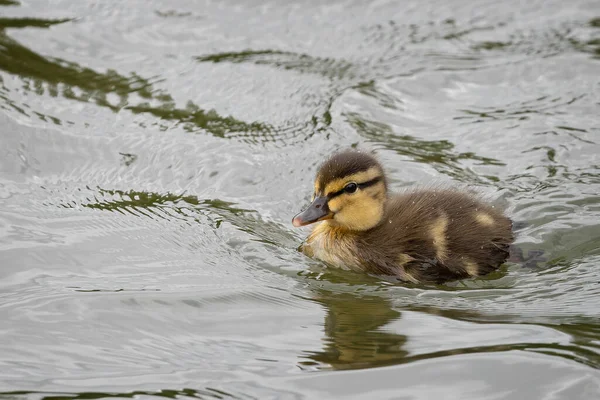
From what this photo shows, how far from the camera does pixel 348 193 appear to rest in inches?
173

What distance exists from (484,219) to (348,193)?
0.68m

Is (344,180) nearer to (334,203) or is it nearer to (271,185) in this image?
(334,203)

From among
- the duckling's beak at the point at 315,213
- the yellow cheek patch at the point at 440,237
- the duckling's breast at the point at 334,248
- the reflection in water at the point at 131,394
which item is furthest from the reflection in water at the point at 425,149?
the reflection in water at the point at 131,394

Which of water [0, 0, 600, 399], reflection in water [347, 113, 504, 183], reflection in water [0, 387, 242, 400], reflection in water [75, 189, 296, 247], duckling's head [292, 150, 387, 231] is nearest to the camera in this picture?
reflection in water [0, 387, 242, 400]

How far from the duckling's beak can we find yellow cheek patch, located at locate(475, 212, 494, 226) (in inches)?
28.3

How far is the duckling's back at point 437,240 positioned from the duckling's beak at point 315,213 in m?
0.23

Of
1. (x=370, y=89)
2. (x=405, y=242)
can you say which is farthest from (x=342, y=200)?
(x=370, y=89)

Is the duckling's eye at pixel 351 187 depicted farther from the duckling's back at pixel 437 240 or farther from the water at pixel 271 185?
the water at pixel 271 185

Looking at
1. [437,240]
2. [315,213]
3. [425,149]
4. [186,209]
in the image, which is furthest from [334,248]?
[425,149]

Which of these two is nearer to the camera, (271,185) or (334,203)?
(334,203)

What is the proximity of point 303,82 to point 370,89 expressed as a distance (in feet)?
1.61

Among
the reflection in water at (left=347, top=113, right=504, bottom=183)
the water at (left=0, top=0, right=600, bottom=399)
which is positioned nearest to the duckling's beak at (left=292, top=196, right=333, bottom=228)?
the water at (left=0, top=0, right=600, bottom=399)

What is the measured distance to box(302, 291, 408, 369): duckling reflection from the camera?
10.6 feet

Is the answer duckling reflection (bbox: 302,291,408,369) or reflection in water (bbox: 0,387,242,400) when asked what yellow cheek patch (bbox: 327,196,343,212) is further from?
reflection in water (bbox: 0,387,242,400)
